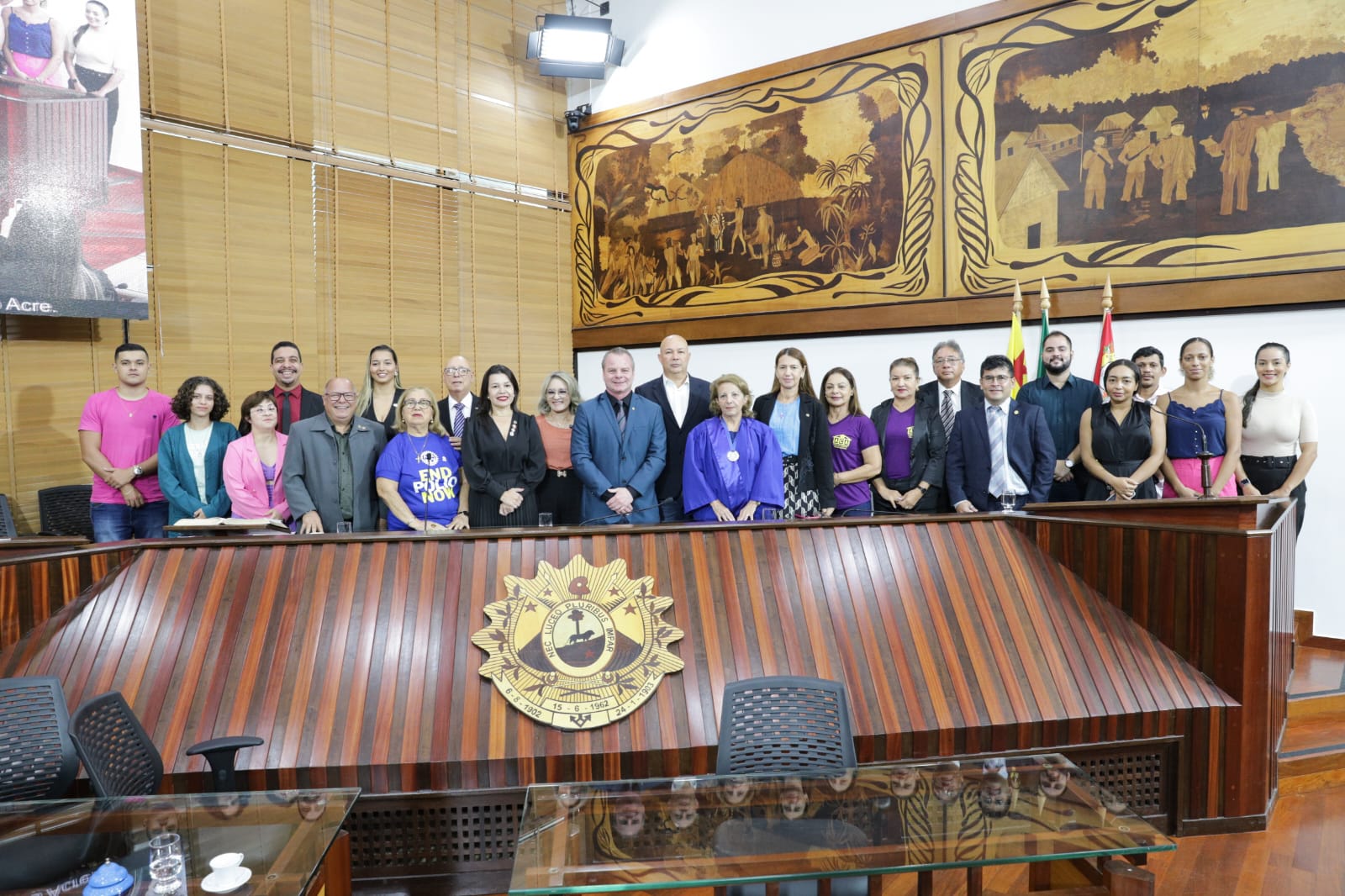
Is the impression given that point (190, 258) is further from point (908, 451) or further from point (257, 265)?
point (908, 451)

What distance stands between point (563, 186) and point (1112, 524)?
23.1 ft

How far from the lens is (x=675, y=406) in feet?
14.8

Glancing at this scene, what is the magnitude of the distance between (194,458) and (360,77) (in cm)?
442

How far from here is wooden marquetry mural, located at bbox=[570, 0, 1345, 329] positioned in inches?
199

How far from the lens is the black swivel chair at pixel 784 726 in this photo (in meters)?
2.39

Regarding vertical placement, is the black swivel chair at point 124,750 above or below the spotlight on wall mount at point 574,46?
below

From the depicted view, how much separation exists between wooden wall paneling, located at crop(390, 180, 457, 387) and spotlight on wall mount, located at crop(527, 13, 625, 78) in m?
1.66

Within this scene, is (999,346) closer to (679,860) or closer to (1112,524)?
(1112,524)

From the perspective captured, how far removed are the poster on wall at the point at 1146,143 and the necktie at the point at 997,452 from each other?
7.08ft

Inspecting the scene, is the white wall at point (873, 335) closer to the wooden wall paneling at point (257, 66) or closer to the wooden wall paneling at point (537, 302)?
the wooden wall paneling at point (537, 302)

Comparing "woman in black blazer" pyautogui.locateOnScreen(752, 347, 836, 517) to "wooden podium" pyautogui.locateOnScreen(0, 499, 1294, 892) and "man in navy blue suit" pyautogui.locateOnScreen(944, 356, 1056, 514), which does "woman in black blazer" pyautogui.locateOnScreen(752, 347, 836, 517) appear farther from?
"wooden podium" pyautogui.locateOnScreen(0, 499, 1294, 892)

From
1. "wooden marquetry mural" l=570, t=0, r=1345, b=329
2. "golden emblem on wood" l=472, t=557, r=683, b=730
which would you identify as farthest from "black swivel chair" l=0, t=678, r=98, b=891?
"wooden marquetry mural" l=570, t=0, r=1345, b=329

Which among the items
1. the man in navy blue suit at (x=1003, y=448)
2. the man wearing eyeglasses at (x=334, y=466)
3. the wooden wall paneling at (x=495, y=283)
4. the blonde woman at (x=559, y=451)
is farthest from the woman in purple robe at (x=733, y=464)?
the wooden wall paneling at (x=495, y=283)

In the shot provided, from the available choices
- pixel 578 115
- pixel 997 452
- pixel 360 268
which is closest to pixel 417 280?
pixel 360 268
